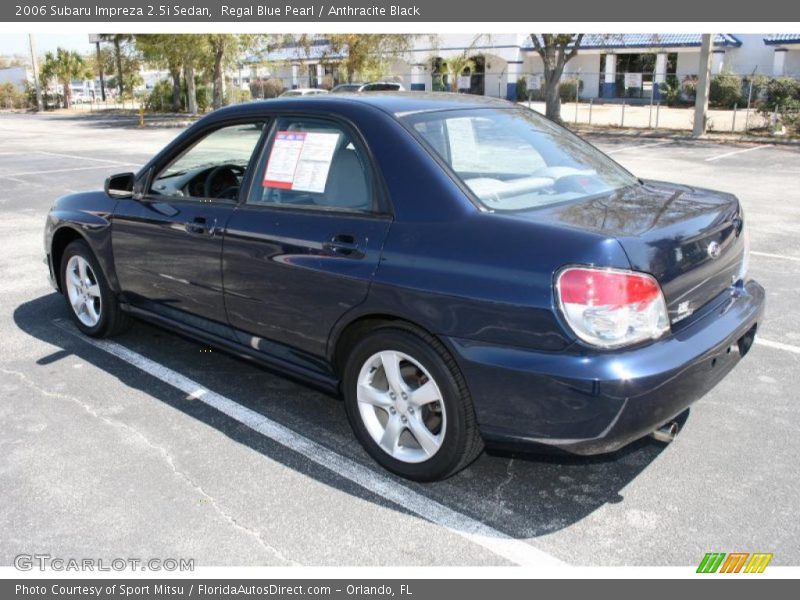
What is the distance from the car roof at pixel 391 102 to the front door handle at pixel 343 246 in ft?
2.12

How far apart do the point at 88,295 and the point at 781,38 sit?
141ft

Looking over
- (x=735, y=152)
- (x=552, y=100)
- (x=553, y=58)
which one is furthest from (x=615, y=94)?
(x=735, y=152)

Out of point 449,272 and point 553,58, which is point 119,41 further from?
point 449,272

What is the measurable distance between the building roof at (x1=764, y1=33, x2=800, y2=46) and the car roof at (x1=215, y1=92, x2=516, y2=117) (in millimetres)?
41304

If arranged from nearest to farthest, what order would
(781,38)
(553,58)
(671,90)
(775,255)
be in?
(775,255) < (553,58) < (671,90) < (781,38)

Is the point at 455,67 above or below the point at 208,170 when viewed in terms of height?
above

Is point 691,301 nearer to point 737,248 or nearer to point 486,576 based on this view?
point 737,248

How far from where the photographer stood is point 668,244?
304 centimetres

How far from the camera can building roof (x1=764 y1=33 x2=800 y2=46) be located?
3841 cm

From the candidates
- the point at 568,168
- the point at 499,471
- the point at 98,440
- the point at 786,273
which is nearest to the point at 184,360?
the point at 98,440

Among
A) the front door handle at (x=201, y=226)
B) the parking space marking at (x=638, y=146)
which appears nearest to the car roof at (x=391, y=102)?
the front door handle at (x=201, y=226)

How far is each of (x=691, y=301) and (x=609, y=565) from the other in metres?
1.16

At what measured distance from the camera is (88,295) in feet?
17.3

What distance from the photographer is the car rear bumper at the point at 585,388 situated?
2.79 m
